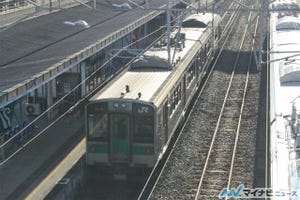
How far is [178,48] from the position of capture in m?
20.5

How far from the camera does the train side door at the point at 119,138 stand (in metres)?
14.2

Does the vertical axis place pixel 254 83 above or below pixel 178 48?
below

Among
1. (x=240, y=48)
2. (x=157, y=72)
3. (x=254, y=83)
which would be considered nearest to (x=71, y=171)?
(x=157, y=72)

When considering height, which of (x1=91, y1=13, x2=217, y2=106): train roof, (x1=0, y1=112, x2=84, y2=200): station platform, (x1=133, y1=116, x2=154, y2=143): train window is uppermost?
(x1=91, y1=13, x2=217, y2=106): train roof

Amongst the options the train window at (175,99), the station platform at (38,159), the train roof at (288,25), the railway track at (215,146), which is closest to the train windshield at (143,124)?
the railway track at (215,146)

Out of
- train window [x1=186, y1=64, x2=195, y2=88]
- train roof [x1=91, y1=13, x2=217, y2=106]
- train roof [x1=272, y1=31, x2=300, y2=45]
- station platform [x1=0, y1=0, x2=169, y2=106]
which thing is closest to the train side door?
train roof [x1=91, y1=13, x2=217, y2=106]

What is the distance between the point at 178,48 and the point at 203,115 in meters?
2.48

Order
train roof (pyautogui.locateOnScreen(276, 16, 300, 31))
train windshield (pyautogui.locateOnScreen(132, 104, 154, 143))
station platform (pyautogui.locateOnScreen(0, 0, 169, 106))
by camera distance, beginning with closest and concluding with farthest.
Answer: train windshield (pyautogui.locateOnScreen(132, 104, 154, 143))
station platform (pyautogui.locateOnScreen(0, 0, 169, 106))
train roof (pyautogui.locateOnScreen(276, 16, 300, 31))

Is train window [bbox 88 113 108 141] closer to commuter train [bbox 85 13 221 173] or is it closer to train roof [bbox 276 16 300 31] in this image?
commuter train [bbox 85 13 221 173]

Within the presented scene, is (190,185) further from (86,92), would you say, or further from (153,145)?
(86,92)

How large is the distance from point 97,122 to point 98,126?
10 cm

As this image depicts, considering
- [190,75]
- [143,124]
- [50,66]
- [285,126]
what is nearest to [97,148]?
[143,124]

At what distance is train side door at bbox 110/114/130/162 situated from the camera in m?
14.2

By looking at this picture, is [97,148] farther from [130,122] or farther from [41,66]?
[41,66]
